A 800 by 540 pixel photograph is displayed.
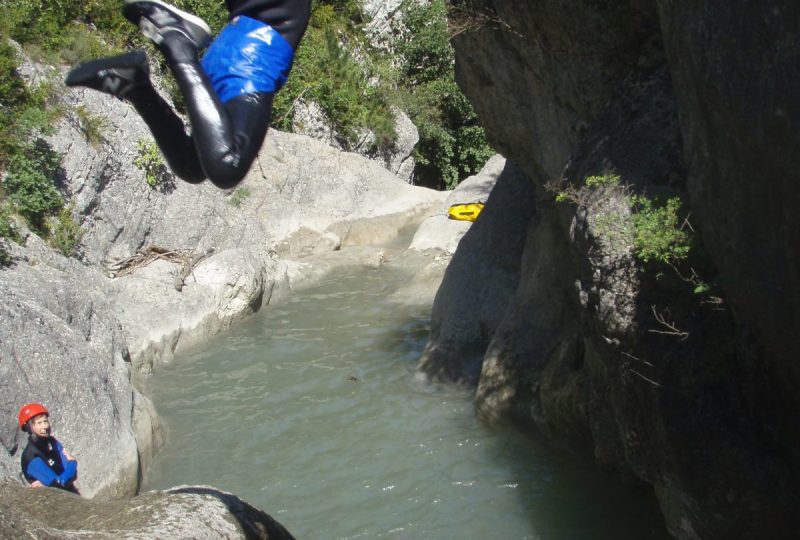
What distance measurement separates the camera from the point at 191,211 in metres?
16.4

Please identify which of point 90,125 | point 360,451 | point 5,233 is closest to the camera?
point 360,451

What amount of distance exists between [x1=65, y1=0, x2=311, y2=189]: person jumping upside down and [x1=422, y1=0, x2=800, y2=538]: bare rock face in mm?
2428

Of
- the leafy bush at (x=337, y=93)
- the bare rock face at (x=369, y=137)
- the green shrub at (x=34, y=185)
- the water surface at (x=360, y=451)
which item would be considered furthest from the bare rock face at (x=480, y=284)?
the bare rock face at (x=369, y=137)

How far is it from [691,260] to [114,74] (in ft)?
11.9

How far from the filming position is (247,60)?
396 centimetres

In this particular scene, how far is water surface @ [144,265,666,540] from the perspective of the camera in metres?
7.70

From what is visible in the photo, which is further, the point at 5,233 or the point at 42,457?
the point at 5,233

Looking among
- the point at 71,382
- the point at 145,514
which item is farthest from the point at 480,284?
the point at 145,514

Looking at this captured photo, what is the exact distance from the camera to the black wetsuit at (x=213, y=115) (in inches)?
143

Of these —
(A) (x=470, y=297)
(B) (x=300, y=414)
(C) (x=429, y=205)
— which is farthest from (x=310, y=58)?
(B) (x=300, y=414)

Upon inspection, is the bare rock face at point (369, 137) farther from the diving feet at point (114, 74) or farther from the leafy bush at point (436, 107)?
the diving feet at point (114, 74)

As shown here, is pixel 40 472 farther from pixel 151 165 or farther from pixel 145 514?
pixel 151 165

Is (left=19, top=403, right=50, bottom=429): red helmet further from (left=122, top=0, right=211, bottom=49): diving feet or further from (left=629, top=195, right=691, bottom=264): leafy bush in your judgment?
(left=629, top=195, right=691, bottom=264): leafy bush

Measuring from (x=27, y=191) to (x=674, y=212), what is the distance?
10.4m
